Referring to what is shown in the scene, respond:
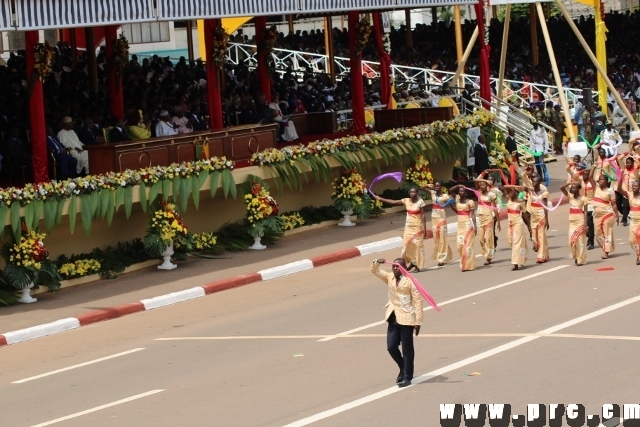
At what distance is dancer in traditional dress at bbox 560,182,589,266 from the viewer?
63.4ft

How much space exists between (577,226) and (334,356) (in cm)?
630

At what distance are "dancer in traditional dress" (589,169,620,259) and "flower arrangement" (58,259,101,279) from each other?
7.83 metres

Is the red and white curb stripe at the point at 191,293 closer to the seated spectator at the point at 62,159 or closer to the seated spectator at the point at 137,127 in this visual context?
the seated spectator at the point at 62,159

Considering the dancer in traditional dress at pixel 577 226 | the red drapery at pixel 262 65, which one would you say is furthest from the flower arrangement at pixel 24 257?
the red drapery at pixel 262 65

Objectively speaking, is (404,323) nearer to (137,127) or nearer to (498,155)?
(137,127)

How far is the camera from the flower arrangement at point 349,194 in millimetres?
25094

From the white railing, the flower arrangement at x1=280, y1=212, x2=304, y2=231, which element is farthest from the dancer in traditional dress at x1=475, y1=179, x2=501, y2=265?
the white railing

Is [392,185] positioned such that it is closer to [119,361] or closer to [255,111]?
[255,111]

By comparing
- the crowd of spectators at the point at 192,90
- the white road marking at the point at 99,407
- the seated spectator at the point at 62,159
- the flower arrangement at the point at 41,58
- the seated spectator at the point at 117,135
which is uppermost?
the flower arrangement at the point at 41,58

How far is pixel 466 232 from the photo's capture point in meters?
19.8

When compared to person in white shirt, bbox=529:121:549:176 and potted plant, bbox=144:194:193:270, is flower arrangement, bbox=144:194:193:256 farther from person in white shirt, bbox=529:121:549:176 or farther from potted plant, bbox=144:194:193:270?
person in white shirt, bbox=529:121:549:176

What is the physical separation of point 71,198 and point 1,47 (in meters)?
18.9

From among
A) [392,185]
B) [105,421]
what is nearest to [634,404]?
[105,421]

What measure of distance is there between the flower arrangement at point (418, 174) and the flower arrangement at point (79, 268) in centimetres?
822
